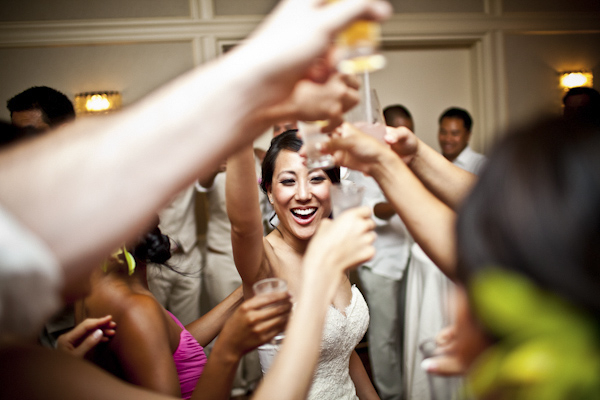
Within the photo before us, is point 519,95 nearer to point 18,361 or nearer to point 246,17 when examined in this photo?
point 246,17

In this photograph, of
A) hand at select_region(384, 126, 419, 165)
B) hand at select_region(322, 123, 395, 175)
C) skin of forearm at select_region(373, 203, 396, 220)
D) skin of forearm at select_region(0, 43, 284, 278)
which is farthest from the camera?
skin of forearm at select_region(373, 203, 396, 220)

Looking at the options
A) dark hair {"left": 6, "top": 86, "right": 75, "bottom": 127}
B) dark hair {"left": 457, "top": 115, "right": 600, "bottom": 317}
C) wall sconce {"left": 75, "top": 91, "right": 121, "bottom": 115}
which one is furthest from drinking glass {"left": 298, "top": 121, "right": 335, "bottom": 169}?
wall sconce {"left": 75, "top": 91, "right": 121, "bottom": 115}

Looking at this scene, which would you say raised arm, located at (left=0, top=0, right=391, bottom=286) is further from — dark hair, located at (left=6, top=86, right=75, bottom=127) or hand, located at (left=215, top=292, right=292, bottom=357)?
dark hair, located at (left=6, top=86, right=75, bottom=127)

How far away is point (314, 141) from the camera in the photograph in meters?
1.07

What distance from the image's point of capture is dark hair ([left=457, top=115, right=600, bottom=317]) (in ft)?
1.70

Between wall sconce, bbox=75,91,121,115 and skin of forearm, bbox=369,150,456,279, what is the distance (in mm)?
3542

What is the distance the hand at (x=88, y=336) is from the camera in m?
1.34

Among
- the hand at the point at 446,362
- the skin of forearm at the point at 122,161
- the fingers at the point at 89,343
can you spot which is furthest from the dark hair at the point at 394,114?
the skin of forearm at the point at 122,161

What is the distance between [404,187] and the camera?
108 cm

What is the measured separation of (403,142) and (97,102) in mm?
3533

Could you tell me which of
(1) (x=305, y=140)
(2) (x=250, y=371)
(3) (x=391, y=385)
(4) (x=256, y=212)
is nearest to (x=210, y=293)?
(2) (x=250, y=371)

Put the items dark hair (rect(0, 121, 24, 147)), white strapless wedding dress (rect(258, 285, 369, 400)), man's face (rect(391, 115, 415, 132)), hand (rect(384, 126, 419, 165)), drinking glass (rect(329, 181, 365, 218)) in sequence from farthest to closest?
man's face (rect(391, 115, 415, 132))
white strapless wedding dress (rect(258, 285, 369, 400))
hand (rect(384, 126, 419, 165))
drinking glass (rect(329, 181, 365, 218))
dark hair (rect(0, 121, 24, 147))

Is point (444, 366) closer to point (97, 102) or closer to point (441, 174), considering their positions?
point (441, 174)

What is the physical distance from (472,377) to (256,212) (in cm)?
88
